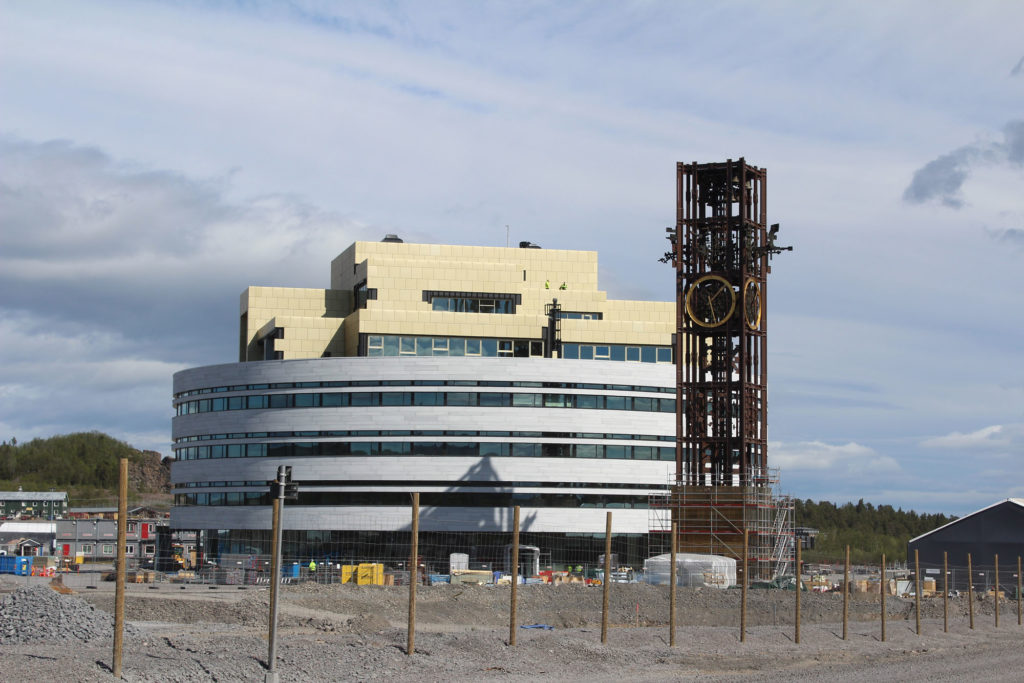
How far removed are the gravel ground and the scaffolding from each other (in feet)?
38.6

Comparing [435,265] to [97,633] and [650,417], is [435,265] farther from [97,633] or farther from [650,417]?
[97,633]

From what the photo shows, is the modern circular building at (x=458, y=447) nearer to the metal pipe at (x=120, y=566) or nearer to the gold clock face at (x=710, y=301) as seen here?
the gold clock face at (x=710, y=301)

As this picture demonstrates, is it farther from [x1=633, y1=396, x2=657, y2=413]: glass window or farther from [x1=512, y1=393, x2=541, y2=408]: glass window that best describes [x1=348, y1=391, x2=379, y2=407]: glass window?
[x1=633, y1=396, x2=657, y2=413]: glass window

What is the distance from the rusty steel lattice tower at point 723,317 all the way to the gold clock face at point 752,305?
0.08m

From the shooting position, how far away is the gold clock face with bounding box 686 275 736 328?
95250 millimetres

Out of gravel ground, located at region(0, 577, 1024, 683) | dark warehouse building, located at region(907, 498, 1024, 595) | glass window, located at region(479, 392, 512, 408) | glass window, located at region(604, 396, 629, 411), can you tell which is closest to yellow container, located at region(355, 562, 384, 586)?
gravel ground, located at region(0, 577, 1024, 683)

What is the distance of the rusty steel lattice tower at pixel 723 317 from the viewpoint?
311ft

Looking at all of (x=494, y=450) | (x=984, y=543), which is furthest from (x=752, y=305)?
(x=984, y=543)

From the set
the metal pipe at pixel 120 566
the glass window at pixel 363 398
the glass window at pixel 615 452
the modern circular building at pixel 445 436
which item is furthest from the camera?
the glass window at pixel 615 452

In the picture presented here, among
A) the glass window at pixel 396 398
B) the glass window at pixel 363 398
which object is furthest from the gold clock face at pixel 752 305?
the glass window at pixel 363 398

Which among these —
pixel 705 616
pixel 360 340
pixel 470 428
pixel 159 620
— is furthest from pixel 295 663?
pixel 360 340

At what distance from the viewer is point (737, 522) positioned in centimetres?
8894

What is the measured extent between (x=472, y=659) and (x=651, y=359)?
264 feet

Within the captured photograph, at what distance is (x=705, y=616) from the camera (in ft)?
209
